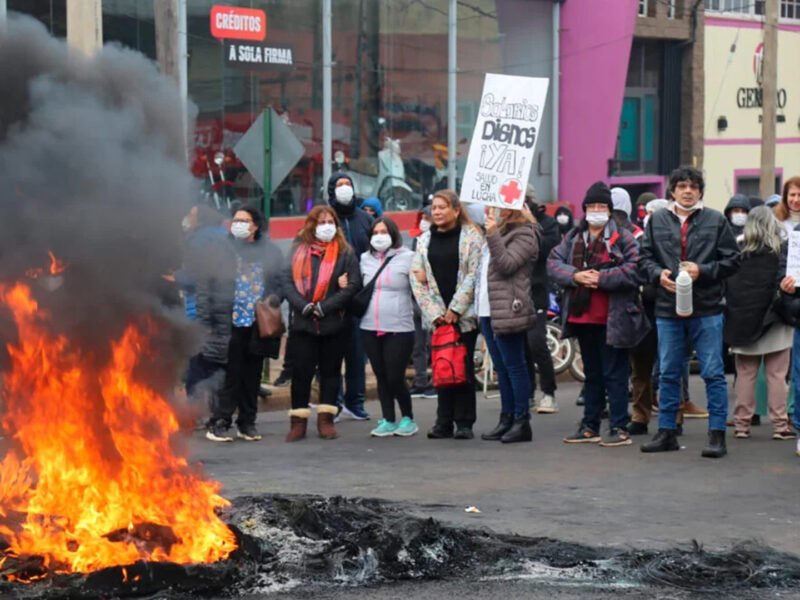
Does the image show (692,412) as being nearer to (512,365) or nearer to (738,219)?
(738,219)

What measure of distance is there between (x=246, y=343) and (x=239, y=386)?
340 mm

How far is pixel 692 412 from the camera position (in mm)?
13430

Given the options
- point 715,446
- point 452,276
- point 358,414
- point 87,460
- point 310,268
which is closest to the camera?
point 87,460

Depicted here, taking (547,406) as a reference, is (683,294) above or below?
above

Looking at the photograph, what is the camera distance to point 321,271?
12125 mm

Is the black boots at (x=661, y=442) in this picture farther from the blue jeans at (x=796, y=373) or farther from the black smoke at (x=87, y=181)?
the black smoke at (x=87, y=181)

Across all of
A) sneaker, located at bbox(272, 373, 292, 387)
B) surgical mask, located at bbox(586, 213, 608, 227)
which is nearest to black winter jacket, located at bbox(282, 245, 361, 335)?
surgical mask, located at bbox(586, 213, 608, 227)

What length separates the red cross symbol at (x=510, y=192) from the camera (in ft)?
38.8

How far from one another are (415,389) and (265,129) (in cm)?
294

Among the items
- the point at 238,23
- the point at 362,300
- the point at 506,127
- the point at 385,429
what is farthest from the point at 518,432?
the point at 238,23

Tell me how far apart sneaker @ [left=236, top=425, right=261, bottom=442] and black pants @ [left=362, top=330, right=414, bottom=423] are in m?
1.03

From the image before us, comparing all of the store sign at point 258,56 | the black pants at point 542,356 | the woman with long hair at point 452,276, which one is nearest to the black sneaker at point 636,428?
the woman with long hair at point 452,276

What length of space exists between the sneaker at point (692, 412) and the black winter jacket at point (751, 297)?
1538 millimetres

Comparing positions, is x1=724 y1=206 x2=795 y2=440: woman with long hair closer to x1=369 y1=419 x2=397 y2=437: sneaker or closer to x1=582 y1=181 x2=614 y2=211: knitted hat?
x1=582 y1=181 x2=614 y2=211: knitted hat
